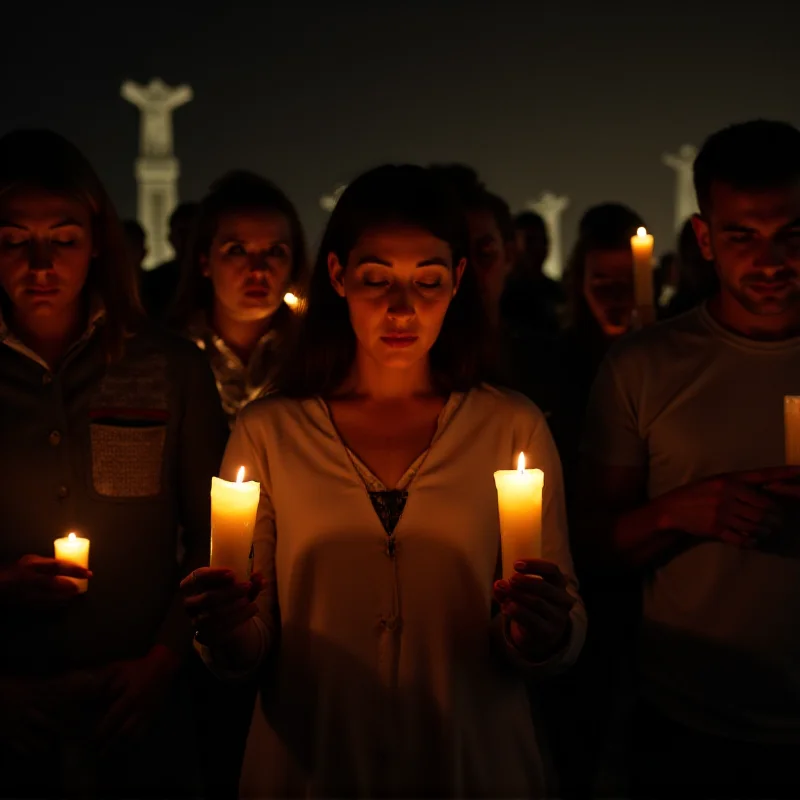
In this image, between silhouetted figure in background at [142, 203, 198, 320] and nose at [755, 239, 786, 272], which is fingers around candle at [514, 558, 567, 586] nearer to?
nose at [755, 239, 786, 272]

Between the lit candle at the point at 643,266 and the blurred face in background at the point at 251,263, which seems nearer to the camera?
the lit candle at the point at 643,266

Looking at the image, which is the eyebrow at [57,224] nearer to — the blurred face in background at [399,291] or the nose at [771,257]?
the blurred face in background at [399,291]

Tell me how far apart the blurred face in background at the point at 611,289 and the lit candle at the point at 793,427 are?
197 cm

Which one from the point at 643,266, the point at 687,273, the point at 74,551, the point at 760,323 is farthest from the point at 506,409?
the point at 687,273

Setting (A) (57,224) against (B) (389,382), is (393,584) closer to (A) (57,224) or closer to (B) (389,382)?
(B) (389,382)

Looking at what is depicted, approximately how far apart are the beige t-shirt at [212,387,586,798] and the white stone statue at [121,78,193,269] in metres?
15.5

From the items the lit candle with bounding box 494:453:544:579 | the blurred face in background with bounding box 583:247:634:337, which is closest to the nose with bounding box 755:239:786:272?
the lit candle with bounding box 494:453:544:579

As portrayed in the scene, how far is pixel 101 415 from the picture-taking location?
2812mm

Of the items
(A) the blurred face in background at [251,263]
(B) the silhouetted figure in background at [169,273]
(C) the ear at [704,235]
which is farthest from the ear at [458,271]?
(B) the silhouetted figure in background at [169,273]

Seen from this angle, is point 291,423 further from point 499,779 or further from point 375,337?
point 499,779

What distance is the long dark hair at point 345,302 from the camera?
2.57m

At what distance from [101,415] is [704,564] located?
1479 mm

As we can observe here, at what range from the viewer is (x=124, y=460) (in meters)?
2.81

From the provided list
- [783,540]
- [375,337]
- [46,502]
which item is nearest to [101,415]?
[46,502]
